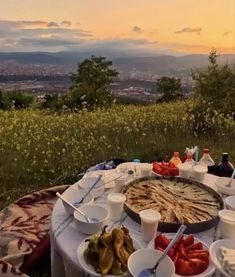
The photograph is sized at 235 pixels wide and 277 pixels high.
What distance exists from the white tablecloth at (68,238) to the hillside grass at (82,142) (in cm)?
204

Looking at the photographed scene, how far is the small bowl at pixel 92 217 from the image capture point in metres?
2.34

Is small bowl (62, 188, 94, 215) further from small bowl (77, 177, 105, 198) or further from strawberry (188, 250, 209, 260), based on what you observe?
strawberry (188, 250, 209, 260)

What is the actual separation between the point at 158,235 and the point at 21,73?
1188 cm

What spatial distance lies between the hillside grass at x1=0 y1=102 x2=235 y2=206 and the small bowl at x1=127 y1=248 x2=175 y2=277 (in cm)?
279

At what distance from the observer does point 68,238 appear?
2334mm

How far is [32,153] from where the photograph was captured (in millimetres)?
5602

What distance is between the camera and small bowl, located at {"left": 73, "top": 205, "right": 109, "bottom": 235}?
2.34m

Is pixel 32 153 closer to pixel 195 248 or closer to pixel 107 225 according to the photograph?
pixel 107 225

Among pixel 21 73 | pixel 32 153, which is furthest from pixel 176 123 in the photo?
pixel 21 73

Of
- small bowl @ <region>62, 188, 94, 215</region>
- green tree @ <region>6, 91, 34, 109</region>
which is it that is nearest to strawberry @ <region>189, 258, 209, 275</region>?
small bowl @ <region>62, 188, 94, 215</region>

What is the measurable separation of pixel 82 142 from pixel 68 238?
145 inches

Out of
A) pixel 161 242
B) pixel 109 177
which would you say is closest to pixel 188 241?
pixel 161 242

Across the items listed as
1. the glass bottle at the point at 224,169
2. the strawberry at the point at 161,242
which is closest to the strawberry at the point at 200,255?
the strawberry at the point at 161,242

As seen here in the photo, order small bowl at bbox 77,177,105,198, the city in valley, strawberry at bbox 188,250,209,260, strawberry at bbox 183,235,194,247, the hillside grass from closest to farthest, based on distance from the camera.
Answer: strawberry at bbox 188,250,209,260, strawberry at bbox 183,235,194,247, small bowl at bbox 77,177,105,198, the hillside grass, the city in valley
